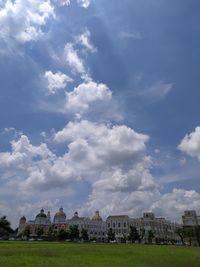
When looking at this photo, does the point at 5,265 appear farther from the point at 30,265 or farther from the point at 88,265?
the point at 88,265

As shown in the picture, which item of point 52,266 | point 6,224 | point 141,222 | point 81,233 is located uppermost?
point 141,222

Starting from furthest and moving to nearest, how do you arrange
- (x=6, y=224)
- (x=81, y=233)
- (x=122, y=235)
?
1. (x=122, y=235)
2. (x=81, y=233)
3. (x=6, y=224)

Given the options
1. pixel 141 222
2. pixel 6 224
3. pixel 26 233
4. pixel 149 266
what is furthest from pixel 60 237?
pixel 149 266

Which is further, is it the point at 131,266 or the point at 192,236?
the point at 192,236

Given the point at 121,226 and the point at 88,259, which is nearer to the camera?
the point at 88,259

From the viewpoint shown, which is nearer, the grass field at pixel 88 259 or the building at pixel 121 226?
the grass field at pixel 88 259

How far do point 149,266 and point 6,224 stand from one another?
249 ft

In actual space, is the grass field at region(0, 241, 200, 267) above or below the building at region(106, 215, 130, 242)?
below

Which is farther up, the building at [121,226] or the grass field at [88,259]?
the building at [121,226]

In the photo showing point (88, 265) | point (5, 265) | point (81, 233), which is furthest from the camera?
point (81, 233)

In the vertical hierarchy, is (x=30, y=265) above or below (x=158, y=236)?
below

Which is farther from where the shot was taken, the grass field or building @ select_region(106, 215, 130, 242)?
building @ select_region(106, 215, 130, 242)

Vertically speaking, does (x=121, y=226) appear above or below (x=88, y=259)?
above

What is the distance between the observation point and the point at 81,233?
A: 16550 centimetres
